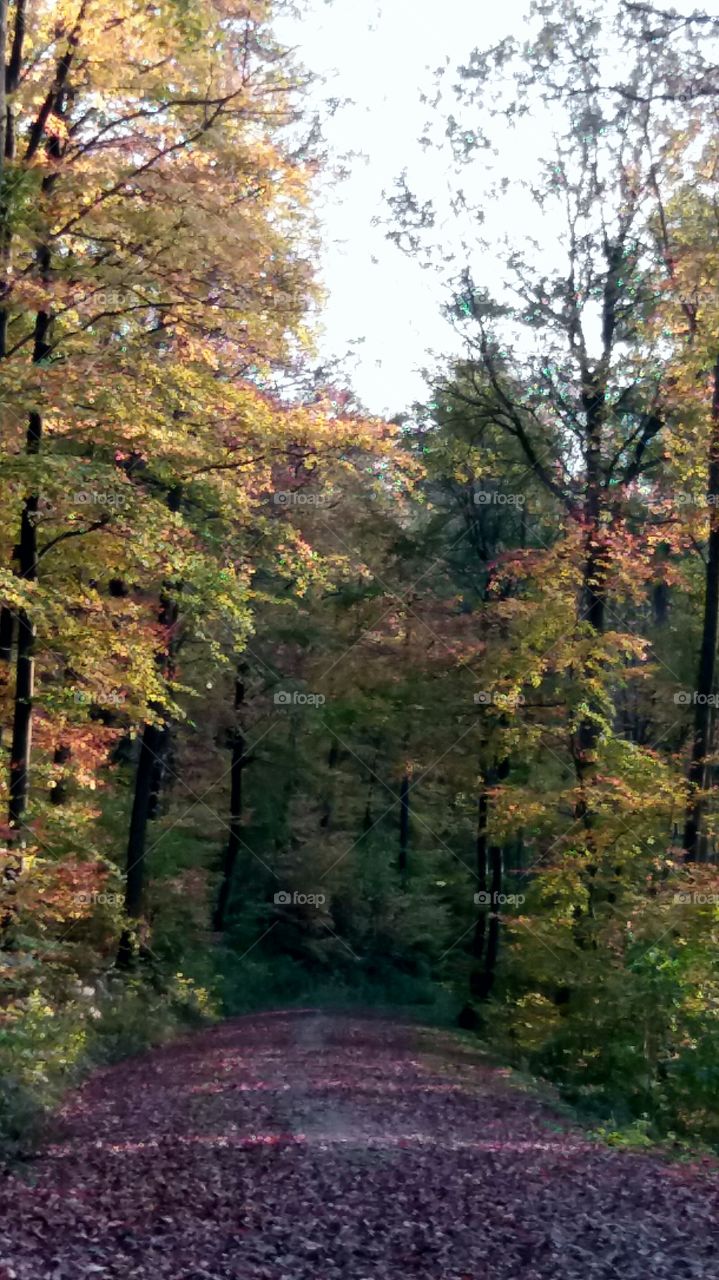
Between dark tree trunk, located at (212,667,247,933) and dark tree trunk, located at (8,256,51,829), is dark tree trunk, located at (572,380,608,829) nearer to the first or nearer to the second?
dark tree trunk, located at (8,256,51,829)

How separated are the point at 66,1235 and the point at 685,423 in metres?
14.8

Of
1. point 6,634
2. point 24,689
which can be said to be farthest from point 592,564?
point 24,689

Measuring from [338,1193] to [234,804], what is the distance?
2407 centimetres

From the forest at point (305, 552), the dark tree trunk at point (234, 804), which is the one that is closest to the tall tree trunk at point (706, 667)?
the forest at point (305, 552)

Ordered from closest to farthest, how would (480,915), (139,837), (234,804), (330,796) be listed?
(139,837) → (480,915) → (234,804) → (330,796)

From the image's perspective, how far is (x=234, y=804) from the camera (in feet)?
105

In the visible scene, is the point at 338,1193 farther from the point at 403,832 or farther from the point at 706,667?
the point at 403,832

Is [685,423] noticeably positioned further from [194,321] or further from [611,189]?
[194,321]

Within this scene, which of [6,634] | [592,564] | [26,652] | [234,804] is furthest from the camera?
[234,804]

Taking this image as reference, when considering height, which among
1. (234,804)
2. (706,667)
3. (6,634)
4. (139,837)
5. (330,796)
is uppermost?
(706,667)

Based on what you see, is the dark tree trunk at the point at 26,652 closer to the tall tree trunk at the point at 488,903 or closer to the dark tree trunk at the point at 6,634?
the dark tree trunk at the point at 6,634

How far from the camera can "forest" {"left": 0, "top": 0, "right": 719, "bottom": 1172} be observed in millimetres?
11984

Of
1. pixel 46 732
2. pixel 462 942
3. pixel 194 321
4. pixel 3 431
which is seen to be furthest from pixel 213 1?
pixel 462 942

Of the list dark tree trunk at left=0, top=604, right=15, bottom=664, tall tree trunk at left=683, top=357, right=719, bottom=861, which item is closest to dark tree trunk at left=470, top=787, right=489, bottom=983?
tall tree trunk at left=683, top=357, right=719, bottom=861
